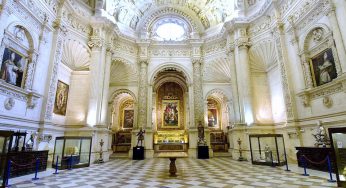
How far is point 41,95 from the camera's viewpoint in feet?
28.3

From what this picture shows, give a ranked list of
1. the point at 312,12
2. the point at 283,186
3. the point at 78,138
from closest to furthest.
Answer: the point at 283,186
the point at 312,12
the point at 78,138

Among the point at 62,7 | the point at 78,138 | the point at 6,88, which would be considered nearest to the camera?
the point at 6,88

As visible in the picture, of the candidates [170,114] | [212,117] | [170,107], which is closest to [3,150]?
[170,114]

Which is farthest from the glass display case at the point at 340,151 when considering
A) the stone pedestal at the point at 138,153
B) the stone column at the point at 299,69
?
the stone pedestal at the point at 138,153

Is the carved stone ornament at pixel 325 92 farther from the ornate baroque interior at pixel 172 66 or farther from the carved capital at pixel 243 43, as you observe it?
the carved capital at pixel 243 43

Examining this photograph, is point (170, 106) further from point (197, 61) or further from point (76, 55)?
point (76, 55)

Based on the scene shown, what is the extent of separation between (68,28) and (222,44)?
10762 mm

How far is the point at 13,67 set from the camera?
7.43 metres

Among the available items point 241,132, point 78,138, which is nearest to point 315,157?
point 241,132

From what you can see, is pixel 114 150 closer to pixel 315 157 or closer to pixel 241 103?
pixel 241 103

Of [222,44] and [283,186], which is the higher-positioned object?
[222,44]

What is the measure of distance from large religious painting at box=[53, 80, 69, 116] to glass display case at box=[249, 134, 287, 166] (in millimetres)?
11171

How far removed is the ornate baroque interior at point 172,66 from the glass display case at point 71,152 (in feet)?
3.10

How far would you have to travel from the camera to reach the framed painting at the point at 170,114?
67.6ft
